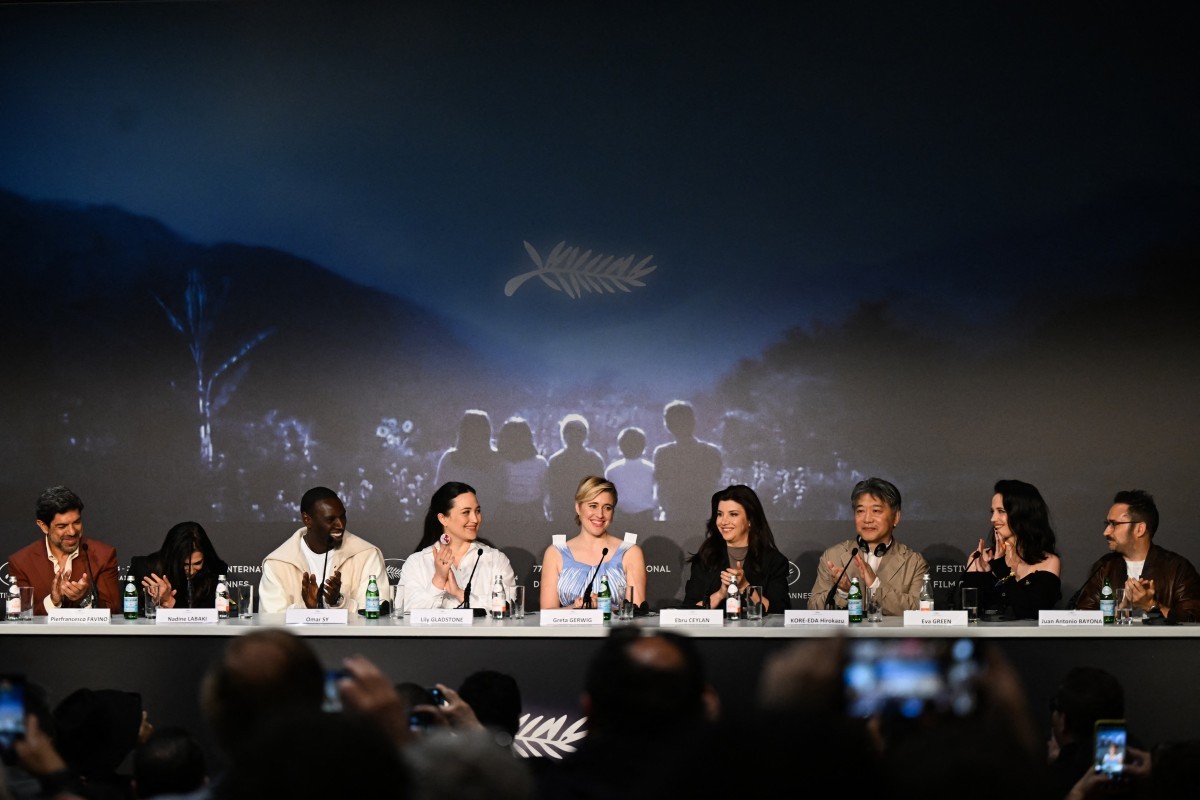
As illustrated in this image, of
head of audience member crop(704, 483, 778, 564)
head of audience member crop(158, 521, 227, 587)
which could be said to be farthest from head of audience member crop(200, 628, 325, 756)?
head of audience member crop(704, 483, 778, 564)

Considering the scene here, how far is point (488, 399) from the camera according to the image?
22.3 ft

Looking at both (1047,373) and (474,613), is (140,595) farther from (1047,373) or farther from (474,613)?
(1047,373)

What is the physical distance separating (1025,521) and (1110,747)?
104 inches

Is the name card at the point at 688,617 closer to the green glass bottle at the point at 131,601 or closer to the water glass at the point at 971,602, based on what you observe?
the water glass at the point at 971,602

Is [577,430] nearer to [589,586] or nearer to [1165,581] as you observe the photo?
[589,586]

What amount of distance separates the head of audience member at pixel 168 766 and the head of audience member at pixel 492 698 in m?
0.69

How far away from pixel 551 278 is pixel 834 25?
194 centimetres

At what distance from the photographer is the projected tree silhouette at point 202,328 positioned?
6895mm

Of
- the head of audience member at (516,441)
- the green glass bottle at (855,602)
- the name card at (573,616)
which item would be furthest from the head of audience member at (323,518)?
the green glass bottle at (855,602)

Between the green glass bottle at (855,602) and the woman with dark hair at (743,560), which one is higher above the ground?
the woman with dark hair at (743,560)

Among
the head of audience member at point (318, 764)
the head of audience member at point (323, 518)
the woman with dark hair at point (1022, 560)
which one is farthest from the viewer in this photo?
the head of audience member at point (323, 518)

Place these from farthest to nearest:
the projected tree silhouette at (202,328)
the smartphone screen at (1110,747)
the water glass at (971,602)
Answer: the projected tree silhouette at (202,328) → the water glass at (971,602) → the smartphone screen at (1110,747)

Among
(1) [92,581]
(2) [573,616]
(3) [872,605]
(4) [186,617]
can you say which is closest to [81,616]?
(4) [186,617]

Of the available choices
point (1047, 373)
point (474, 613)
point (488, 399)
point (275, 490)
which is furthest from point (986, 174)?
point (275, 490)
